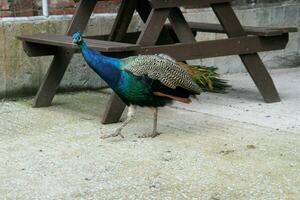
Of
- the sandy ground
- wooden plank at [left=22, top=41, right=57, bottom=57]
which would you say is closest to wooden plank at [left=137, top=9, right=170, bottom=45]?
the sandy ground

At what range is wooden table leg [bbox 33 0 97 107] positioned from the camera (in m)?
6.75

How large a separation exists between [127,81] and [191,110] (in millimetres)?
1492

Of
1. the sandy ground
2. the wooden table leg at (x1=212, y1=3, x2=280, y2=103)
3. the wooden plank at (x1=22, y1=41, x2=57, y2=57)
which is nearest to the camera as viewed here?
the sandy ground

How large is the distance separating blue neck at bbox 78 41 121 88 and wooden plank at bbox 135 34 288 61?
0.56m

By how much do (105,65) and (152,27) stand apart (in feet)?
2.90

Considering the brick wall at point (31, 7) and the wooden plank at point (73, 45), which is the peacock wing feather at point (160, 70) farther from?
the brick wall at point (31, 7)

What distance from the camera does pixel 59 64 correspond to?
6.78 metres

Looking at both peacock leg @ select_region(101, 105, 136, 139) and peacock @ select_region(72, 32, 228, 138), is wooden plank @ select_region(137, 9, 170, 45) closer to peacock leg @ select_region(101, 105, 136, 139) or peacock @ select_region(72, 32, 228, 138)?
peacock @ select_region(72, 32, 228, 138)

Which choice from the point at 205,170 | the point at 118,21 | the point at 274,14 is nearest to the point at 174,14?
the point at 118,21

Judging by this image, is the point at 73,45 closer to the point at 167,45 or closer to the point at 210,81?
the point at 167,45

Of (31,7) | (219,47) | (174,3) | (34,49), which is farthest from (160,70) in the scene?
(31,7)

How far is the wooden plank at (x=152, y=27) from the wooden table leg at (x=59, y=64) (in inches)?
41.5

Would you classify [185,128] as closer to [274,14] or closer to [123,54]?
[123,54]

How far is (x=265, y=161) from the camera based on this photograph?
15.4 ft
